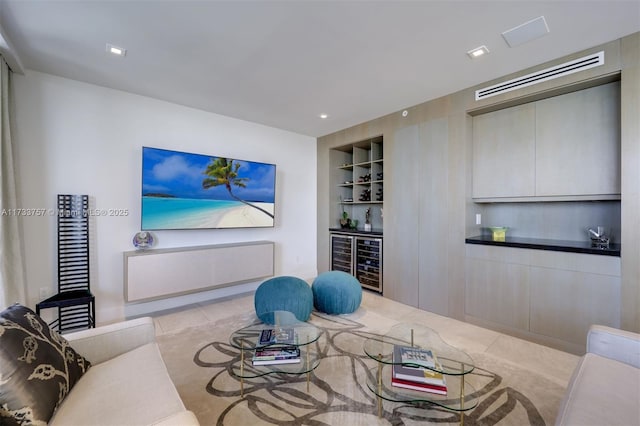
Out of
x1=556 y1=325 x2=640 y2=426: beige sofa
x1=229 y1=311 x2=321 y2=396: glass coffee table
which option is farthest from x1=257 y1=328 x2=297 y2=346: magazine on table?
x1=556 y1=325 x2=640 y2=426: beige sofa

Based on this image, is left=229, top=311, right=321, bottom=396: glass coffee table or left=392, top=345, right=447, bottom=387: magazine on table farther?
left=229, top=311, right=321, bottom=396: glass coffee table

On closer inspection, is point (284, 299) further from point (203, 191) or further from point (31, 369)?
point (31, 369)

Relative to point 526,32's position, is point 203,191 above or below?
below

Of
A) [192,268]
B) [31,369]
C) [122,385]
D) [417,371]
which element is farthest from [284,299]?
[31,369]

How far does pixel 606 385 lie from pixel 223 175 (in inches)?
153

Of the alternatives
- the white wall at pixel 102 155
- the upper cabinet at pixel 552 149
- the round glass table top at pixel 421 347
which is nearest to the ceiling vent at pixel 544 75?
the upper cabinet at pixel 552 149

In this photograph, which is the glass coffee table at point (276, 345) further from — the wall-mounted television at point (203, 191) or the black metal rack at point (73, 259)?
the wall-mounted television at point (203, 191)

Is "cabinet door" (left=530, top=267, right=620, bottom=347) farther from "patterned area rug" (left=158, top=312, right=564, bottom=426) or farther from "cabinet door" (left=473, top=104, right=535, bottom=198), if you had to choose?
"cabinet door" (left=473, top=104, right=535, bottom=198)

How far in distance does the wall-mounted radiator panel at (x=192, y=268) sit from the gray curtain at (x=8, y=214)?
→ 794mm

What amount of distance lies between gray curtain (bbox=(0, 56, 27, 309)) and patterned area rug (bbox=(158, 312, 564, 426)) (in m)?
1.37

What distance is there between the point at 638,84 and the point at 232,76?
344 cm

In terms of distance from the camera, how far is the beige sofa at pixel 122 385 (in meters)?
1.05

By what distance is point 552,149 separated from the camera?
8.80 ft

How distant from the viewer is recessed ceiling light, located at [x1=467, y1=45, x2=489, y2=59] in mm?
2270
